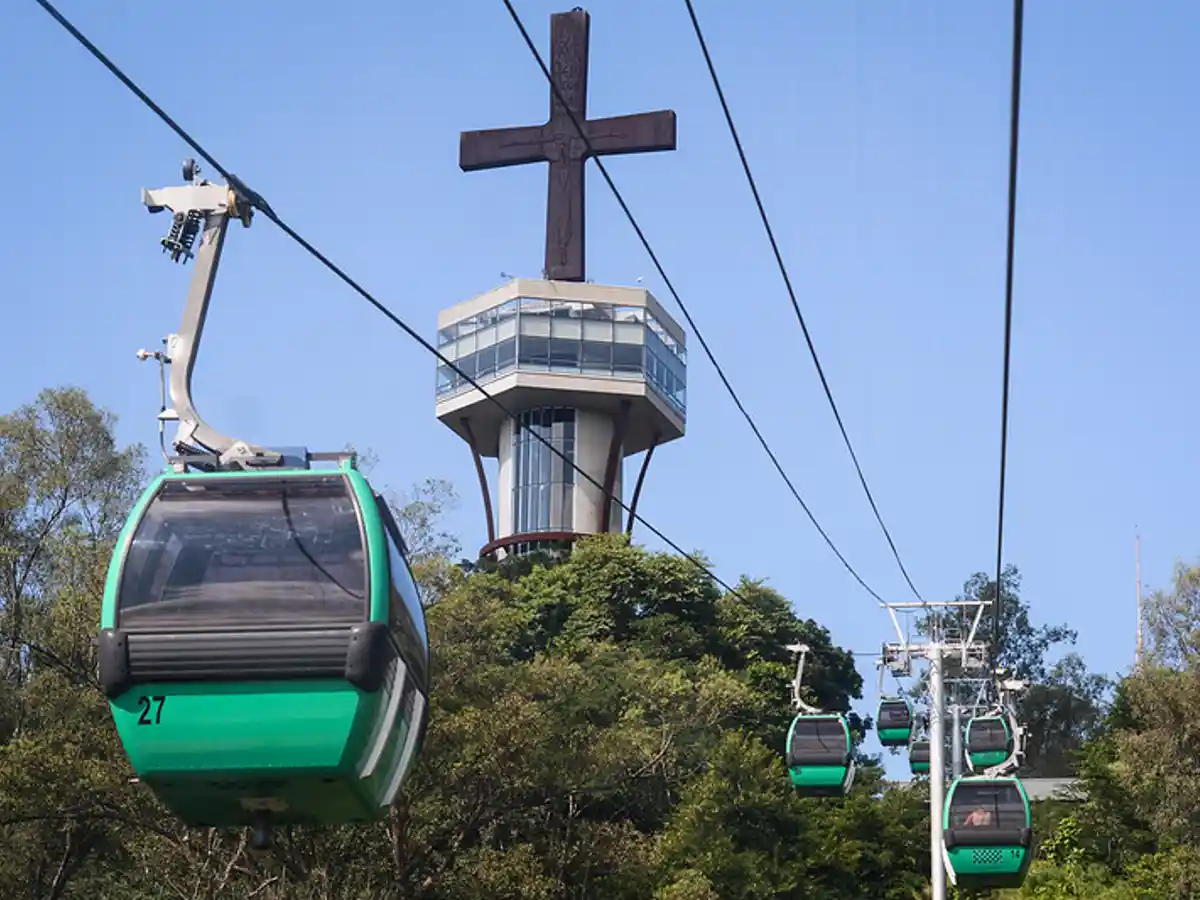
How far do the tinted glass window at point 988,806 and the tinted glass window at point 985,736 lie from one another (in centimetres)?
1021

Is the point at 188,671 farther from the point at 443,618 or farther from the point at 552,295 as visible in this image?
the point at 552,295

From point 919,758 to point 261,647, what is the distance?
34.6 m

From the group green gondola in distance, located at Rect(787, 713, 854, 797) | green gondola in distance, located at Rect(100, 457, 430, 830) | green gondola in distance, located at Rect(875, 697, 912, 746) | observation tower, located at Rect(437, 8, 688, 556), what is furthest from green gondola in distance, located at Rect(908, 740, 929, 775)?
green gondola in distance, located at Rect(100, 457, 430, 830)

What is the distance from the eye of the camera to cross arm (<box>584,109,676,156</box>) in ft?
233

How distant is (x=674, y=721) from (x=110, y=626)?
3257 centimetres

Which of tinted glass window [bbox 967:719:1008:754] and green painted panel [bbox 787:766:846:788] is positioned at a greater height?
tinted glass window [bbox 967:719:1008:754]

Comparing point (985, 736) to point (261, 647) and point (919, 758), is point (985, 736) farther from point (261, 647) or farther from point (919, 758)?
point (261, 647)

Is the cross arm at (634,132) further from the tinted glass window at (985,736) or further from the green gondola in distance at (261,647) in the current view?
the green gondola in distance at (261,647)

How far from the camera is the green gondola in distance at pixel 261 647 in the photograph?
380 inches

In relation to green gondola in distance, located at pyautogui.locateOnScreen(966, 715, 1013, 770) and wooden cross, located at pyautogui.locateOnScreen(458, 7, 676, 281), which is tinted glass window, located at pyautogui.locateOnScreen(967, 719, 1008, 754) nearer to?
green gondola in distance, located at pyautogui.locateOnScreen(966, 715, 1013, 770)

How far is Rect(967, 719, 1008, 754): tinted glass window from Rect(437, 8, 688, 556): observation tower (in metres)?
30.0

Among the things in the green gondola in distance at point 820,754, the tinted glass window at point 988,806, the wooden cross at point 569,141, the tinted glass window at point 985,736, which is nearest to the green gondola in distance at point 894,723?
the tinted glass window at point 985,736

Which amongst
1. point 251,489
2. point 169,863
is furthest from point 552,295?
point 251,489

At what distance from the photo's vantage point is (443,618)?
109 ft
